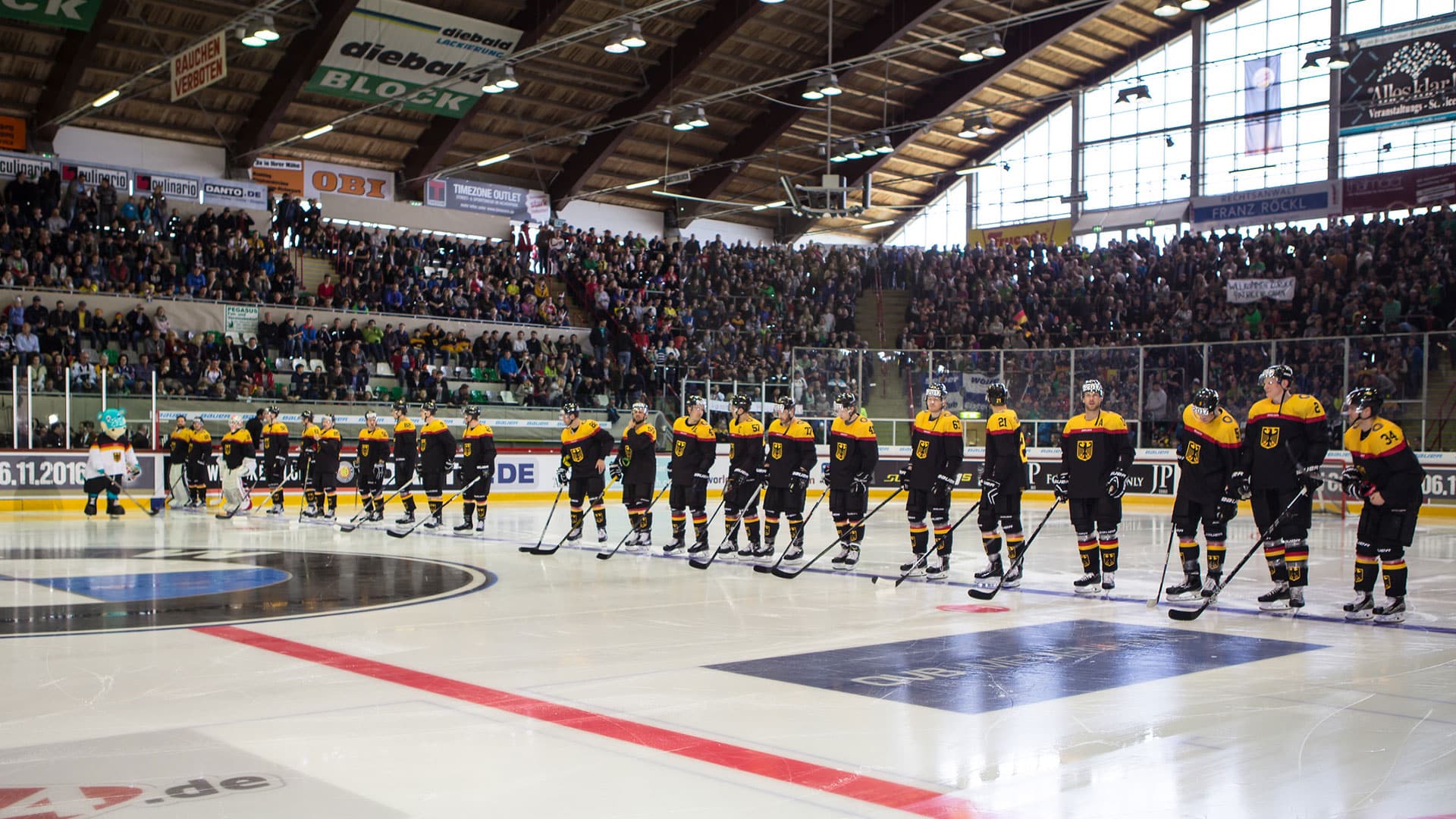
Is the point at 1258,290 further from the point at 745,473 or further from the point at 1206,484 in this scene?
the point at 1206,484

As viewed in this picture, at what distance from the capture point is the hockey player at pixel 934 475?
11688 millimetres

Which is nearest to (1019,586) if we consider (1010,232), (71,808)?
(71,808)

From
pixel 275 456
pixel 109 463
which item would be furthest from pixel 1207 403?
pixel 109 463

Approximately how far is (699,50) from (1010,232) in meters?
16.2

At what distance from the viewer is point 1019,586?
1117cm

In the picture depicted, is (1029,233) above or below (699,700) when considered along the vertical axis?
Result: above

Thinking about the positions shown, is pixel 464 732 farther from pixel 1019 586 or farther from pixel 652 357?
pixel 652 357

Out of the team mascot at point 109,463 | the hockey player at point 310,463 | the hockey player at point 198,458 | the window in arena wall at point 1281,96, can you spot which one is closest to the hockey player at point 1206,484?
the hockey player at point 310,463

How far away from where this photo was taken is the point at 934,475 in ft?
38.5

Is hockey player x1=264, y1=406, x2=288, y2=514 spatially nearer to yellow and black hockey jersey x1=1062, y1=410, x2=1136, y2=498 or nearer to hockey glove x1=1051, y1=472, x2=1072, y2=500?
hockey glove x1=1051, y1=472, x2=1072, y2=500

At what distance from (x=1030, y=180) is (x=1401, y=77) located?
20646 mm

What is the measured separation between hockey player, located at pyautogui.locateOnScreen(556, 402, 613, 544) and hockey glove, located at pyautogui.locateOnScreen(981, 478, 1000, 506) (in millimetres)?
5518

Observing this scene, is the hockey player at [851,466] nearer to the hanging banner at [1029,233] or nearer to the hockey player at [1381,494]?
the hockey player at [1381,494]

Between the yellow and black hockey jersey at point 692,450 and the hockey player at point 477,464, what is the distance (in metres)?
3.61
